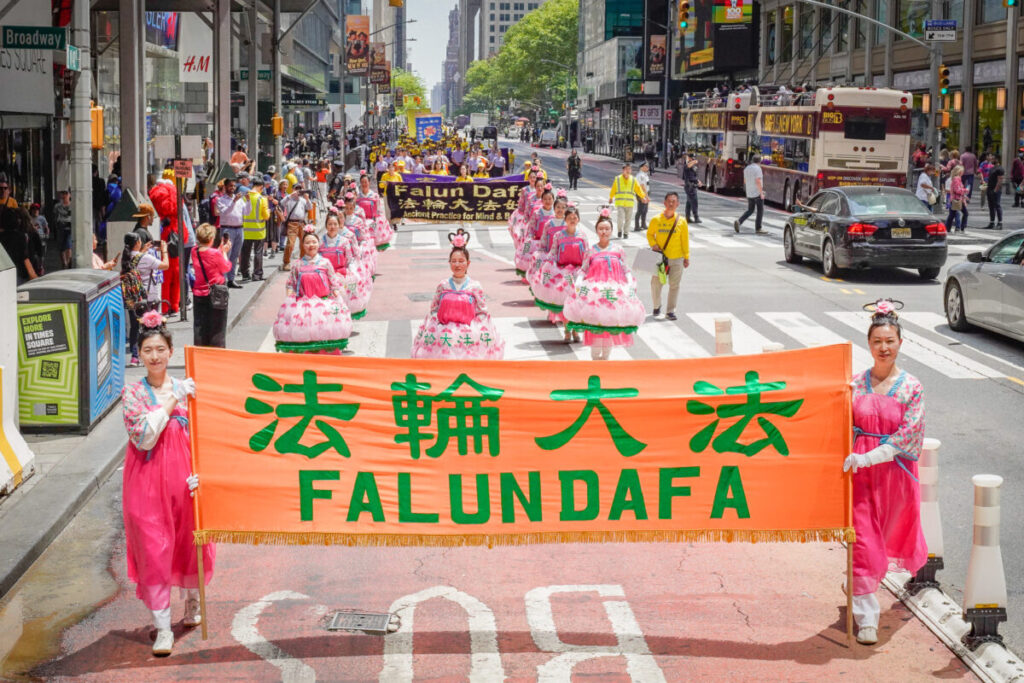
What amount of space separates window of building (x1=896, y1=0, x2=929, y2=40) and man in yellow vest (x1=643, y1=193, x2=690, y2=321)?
39.1 meters

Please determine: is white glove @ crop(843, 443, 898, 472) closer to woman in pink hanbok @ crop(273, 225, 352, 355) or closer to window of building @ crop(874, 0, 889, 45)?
woman in pink hanbok @ crop(273, 225, 352, 355)

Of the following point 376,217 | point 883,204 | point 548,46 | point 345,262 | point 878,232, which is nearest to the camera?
point 345,262

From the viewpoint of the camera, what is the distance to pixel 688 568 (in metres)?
8.18

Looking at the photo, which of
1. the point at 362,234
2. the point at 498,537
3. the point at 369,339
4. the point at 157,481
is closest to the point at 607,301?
the point at 369,339

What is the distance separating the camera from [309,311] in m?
13.6

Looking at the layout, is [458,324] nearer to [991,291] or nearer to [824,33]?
[991,291]

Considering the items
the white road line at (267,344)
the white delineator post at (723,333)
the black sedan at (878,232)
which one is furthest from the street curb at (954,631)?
the black sedan at (878,232)

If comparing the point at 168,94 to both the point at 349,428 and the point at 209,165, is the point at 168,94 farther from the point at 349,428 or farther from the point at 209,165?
the point at 349,428

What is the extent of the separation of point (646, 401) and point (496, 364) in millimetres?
805

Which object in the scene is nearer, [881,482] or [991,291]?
[881,482]

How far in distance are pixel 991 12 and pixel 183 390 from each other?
4790 centimetres

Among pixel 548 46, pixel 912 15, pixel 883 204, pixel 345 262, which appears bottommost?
pixel 345 262

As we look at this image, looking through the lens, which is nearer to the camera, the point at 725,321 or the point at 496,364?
the point at 496,364

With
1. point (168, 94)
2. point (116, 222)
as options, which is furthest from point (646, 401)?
point (168, 94)
